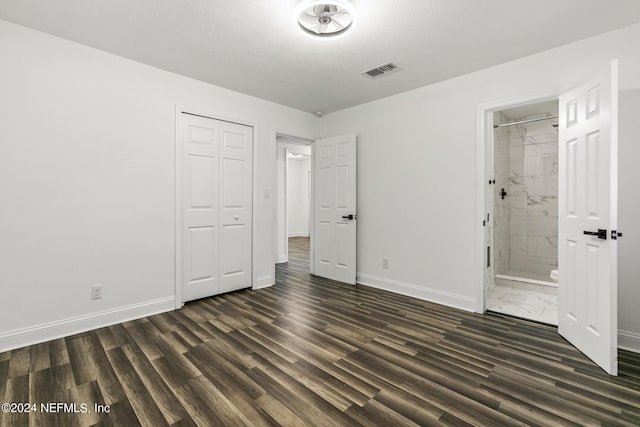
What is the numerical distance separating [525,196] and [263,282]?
4.72 m

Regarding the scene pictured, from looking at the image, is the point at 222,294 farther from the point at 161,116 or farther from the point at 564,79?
the point at 564,79

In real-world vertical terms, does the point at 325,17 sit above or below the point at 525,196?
above

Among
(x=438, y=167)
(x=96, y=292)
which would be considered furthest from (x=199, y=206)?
(x=438, y=167)

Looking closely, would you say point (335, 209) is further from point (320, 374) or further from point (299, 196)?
point (299, 196)

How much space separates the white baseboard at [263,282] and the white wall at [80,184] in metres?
1.09

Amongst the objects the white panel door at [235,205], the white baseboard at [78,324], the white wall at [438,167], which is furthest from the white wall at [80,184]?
the white wall at [438,167]

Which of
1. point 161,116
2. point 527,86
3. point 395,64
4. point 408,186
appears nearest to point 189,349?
point 161,116

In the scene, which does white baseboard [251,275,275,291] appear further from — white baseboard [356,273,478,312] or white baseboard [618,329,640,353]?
white baseboard [618,329,640,353]

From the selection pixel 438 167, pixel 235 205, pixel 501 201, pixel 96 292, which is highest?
pixel 438 167

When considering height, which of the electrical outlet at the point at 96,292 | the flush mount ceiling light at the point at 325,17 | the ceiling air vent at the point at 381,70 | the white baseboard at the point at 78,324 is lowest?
the white baseboard at the point at 78,324

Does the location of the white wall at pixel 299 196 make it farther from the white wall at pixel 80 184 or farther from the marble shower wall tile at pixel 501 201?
the white wall at pixel 80 184

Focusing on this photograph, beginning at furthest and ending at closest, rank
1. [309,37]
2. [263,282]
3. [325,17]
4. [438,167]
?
[263,282]
[438,167]
[309,37]
[325,17]

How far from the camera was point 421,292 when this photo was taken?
11.7 ft

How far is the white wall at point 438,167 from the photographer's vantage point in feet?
8.52
